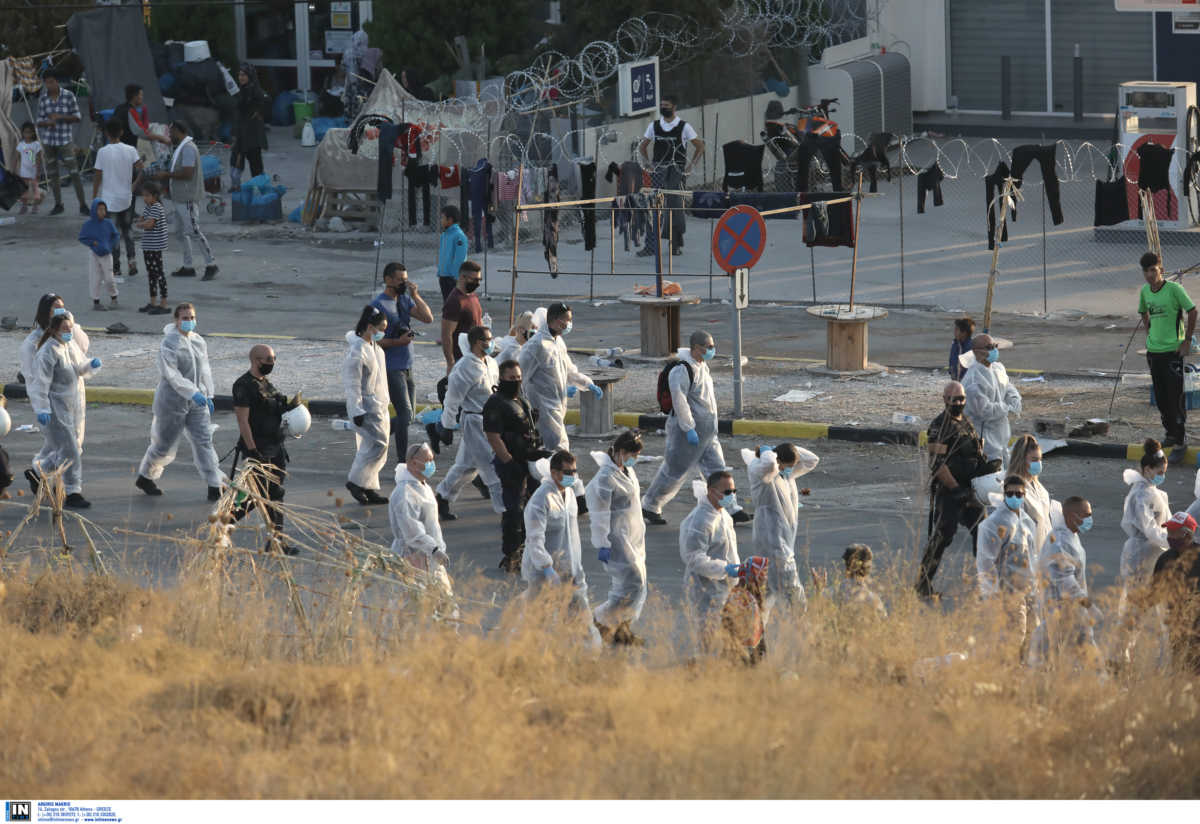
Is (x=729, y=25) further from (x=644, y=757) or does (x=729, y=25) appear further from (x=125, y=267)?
(x=644, y=757)

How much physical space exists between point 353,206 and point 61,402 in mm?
13345

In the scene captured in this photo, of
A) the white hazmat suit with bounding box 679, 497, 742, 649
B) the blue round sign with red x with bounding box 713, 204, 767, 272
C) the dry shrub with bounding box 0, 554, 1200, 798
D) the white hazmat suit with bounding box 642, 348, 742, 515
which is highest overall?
the blue round sign with red x with bounding box 713, 204, 767, 272

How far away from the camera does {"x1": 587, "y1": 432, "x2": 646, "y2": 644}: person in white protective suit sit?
11.7 meters

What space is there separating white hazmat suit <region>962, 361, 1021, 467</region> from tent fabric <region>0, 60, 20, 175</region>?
1943 cm

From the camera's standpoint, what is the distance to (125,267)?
25234 mm

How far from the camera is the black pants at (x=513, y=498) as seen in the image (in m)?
13.2

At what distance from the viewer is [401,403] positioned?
1574 centimetres

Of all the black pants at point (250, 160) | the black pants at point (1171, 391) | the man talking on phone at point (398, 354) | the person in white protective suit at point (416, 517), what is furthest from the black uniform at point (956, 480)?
the black pants at point (250, 160)

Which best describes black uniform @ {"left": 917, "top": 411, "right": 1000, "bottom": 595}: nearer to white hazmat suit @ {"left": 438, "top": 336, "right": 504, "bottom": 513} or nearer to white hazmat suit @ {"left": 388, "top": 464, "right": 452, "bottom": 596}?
white hazmat suit @ {"left": 388, "top": 464, "right": 452, "bottom": 596}

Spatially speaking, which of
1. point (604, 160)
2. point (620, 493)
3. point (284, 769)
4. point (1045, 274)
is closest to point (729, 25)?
point (604, 160)

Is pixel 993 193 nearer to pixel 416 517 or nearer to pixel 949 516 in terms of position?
pixel 949 516

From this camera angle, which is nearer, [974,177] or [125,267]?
[125,267]

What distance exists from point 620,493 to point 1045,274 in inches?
481

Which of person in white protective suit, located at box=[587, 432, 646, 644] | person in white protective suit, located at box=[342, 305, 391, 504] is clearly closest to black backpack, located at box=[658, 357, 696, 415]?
person in white protective suit, located at box=[342, 305, 391, 504]
